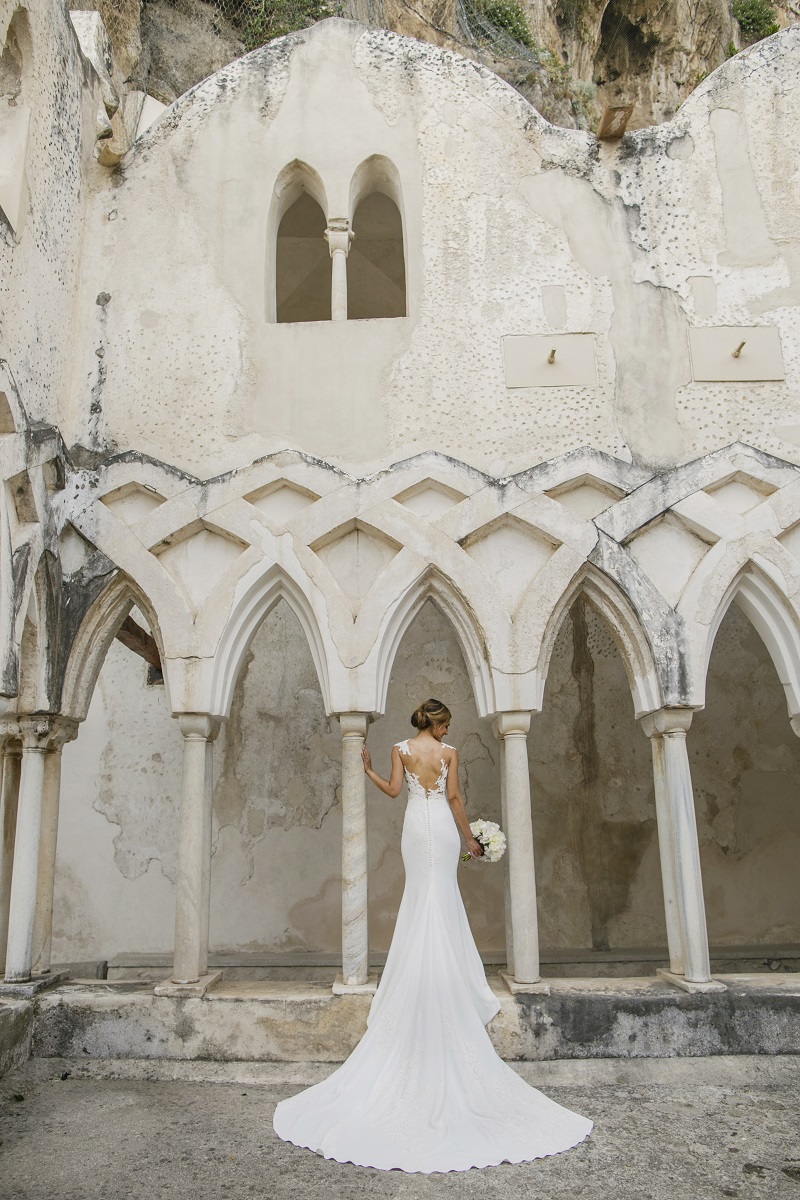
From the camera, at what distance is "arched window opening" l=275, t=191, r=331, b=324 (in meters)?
8.90

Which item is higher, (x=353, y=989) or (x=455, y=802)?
(x=455, y=802)

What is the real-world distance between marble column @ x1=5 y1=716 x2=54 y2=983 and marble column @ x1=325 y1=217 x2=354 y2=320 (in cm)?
340

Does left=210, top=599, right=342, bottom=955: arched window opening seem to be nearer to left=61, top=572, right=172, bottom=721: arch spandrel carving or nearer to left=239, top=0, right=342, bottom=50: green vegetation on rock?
left=61, top=572, right=172, bottom=721: arch spandrel carving

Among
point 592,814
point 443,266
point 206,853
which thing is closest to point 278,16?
point 443,266

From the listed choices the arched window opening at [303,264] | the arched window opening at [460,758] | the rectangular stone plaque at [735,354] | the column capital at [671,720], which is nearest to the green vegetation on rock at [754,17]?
the arched window opening at [303,264]

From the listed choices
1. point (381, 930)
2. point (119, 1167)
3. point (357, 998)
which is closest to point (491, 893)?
point (381, 930)

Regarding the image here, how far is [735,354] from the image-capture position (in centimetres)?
608

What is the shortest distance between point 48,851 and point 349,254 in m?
6.73

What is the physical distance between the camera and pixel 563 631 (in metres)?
8.31

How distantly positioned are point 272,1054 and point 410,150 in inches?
235

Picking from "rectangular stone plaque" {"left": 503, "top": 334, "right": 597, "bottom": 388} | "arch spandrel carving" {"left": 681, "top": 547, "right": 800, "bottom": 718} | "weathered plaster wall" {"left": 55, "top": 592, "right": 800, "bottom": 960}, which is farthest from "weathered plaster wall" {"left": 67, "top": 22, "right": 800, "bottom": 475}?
"weathered plaster wall" {"left": 55, "top": 592, "right": 800, "bottom": 960}

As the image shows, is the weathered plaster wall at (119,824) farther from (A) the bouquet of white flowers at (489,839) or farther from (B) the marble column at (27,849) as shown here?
(A) the bouquet of white flowers at (489,839)

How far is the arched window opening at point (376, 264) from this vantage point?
875 cm

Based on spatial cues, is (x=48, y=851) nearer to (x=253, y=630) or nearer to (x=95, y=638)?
(x=95, y=638)
